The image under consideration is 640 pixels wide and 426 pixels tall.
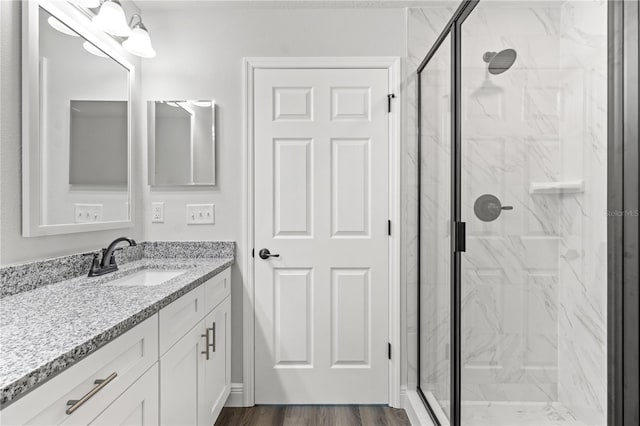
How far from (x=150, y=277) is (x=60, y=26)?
4.00ft

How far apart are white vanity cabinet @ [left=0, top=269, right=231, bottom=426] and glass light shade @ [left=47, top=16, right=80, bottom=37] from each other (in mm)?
1259

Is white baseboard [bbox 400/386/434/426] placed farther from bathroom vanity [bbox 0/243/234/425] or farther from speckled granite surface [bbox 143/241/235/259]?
speckled granite surface [bbox 143/241/235/259]

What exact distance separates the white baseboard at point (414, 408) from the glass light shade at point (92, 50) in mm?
2492

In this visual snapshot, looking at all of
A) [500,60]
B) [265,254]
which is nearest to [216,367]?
[265,254]

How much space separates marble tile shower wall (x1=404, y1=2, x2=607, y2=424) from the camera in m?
0.95

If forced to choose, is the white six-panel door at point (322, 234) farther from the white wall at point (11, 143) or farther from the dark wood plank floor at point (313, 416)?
the white wall at point (11, 143)

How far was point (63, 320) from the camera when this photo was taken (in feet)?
3.44

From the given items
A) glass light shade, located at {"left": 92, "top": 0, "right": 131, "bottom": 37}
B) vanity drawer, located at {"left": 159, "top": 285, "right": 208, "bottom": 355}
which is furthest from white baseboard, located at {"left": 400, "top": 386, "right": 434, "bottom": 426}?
glass light shade, located at {"left": 92, "top": 0, "right": 131, "bottom": 37}

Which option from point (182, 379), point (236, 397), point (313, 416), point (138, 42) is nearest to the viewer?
point (182, 379)

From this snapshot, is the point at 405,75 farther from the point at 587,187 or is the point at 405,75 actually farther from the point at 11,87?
the point at 11,87

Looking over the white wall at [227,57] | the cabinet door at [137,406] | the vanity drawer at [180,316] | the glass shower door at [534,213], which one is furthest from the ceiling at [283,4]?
the cabinet door at [137,406]

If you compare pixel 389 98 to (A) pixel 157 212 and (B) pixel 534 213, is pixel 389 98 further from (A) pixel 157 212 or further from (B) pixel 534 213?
(A) pixel 157 212

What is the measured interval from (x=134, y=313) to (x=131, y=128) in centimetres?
150

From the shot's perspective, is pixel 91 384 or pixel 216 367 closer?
pixel 91 384
